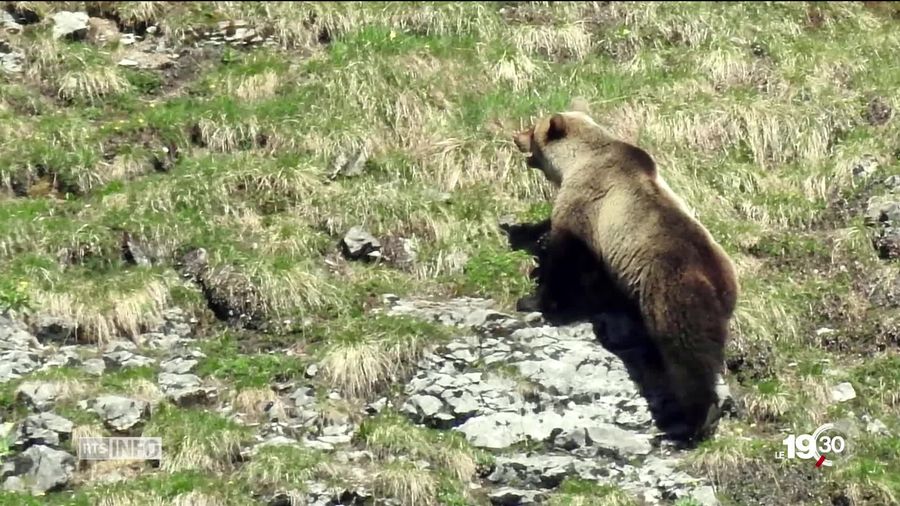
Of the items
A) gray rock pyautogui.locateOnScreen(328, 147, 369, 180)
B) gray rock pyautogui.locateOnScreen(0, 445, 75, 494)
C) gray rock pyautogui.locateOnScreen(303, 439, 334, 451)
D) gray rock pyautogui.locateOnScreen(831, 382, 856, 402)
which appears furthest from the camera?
gray rock pyautogui.locateOnScreen(328, 147, 369, 180)

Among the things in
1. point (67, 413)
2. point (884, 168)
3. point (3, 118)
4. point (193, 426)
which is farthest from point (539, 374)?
point (3, 118)

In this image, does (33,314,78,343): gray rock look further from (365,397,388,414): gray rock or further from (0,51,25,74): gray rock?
(0,51,25,74): gray rock

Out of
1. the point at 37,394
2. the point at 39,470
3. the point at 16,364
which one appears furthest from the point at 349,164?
the point at 39,470

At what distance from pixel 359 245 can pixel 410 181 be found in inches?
43.6

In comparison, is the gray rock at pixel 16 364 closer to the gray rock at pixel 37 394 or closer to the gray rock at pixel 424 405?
the gray rock at pixel 37 394

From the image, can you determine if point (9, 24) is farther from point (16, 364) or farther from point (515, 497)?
point (515, 497)

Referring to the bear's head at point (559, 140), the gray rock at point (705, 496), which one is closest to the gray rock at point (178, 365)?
the bear's head at point (559, 140)

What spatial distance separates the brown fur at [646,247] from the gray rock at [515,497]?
1.30 meters

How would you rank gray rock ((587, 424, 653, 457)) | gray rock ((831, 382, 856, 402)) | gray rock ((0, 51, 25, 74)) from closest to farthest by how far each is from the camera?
gray rock ((587, 424, 653, 457)) < gray rock ((831, 382, 856, 402)) < gray rock ((0, 51, 25, 74))

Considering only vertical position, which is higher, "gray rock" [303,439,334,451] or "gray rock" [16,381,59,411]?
"gray rock" [16,381,59,411]

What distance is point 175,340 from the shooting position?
9953mm

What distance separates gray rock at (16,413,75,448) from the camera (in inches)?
337

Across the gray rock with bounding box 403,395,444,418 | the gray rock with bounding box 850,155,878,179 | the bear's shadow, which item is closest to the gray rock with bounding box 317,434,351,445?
the gray rock with bounding box 403,395,444,418

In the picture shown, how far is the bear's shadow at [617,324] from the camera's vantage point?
9.50m
